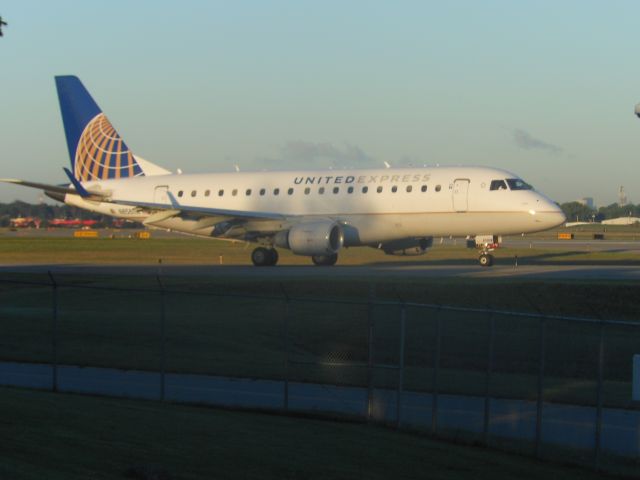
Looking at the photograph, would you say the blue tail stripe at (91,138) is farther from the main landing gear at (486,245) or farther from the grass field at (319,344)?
the grass field at (319,344)

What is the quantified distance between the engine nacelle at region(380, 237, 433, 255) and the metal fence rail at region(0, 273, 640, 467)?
14.4 m

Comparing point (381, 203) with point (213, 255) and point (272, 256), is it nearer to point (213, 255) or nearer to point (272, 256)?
point (272, 256)

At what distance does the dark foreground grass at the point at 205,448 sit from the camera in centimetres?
1018

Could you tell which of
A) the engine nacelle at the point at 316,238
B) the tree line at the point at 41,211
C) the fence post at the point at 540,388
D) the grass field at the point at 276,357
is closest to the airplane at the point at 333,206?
the engine nacelle at the point at 316,238

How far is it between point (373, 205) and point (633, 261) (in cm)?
1438

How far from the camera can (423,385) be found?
19703mm

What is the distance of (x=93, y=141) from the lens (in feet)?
162

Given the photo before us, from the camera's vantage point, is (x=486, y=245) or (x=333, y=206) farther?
(x=333, y=206)

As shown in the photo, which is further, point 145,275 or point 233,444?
point 145,275

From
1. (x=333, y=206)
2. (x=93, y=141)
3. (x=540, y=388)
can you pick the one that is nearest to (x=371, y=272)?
(x=333, y=206)

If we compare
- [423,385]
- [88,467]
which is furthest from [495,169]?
[88,467]

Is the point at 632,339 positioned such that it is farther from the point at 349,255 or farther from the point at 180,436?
the point at 349,255

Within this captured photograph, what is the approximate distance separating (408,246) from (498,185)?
5126mm

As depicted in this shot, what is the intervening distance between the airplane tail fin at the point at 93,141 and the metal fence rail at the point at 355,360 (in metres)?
21.2
